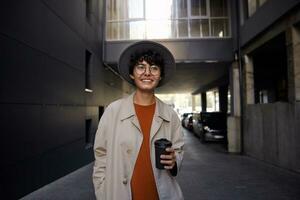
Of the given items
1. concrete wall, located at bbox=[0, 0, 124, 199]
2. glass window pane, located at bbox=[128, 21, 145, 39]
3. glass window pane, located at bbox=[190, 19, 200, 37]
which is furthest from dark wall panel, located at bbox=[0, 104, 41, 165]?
glass window pane, located at bbox=[190, 19, 200, 37]

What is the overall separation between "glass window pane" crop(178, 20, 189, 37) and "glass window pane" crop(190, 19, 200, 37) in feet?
0.79

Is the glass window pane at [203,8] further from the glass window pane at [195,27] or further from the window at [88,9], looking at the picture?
the window at [88,9]

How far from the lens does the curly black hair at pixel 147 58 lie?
7.56ft

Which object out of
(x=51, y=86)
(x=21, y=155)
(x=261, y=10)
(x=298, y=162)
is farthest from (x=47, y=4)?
(x=298, y=162)

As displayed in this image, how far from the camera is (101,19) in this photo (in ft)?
45.9

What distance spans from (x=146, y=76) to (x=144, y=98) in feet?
0.56

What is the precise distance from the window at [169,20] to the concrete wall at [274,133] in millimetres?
4402

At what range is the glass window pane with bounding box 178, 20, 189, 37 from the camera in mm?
13985

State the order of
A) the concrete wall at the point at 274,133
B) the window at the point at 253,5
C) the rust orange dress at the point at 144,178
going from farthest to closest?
1. the window at the point at 253,5
2. the concrete wall at the point at 274,133
3. the rust orange dress at the point at 144,178

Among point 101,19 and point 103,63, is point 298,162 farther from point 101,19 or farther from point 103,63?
point 101,19

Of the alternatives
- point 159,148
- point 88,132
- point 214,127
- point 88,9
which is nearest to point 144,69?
point 159,148

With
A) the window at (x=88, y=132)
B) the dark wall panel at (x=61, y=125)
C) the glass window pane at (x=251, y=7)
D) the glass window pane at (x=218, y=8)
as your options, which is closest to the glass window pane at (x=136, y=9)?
the glass window pane at (x=218, y=8)

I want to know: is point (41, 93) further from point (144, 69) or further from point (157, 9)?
point (157, 9)

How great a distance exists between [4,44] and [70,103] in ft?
12.9
